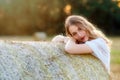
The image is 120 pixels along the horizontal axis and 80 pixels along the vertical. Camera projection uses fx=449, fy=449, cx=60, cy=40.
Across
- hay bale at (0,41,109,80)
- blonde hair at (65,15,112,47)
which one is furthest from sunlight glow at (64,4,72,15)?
hay bale at (0,41,109,80)

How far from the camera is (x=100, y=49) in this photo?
4.65 meters

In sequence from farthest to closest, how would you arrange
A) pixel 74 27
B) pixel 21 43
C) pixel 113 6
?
pixel 113 6 → pixel 74 27 → pixel 21 43

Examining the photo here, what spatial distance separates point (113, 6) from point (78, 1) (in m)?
2.02

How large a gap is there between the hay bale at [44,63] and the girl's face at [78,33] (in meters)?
0.17

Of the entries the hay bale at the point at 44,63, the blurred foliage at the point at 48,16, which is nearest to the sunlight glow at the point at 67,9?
the blurred foliage at the point at 48,16

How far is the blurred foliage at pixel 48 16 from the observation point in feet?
81.4

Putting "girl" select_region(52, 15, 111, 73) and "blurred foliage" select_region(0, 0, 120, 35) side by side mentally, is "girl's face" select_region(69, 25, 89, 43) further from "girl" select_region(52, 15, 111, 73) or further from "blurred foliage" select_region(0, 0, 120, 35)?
"blurred foliage" select_region(0, 0, 120, 35)

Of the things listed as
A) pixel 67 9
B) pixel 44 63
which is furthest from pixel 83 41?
pixel 67 9

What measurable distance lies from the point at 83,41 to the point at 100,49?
196 mm

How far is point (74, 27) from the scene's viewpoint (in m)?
4.56

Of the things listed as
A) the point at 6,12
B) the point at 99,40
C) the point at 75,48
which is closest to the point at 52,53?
the point at 75,48

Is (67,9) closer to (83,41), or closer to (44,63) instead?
(83,41)

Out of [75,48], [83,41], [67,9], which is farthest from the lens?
[67,9]

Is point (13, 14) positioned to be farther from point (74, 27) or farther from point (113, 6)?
point (74, 27)
